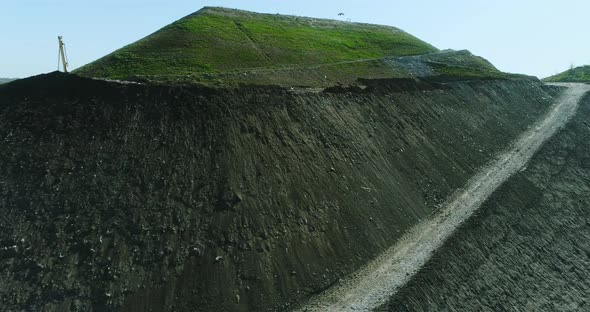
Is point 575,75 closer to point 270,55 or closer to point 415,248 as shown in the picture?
point 270,55

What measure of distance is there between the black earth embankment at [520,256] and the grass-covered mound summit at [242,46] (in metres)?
17.8

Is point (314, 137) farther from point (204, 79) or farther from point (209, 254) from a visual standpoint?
point (209, 254)

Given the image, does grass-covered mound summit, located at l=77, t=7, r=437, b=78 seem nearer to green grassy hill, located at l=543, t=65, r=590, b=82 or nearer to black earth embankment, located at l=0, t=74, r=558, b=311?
black earth embankment, located at l=0, t=74, r=558, b=311

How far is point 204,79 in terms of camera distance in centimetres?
2773

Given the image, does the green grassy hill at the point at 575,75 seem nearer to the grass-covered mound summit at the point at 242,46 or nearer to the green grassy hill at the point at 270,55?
the green grassy hill at the point at 270,55

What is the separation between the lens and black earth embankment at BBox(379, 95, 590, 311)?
20219mm

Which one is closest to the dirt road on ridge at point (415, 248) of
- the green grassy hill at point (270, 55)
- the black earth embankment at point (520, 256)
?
the black earth embankment at point (520, 256)

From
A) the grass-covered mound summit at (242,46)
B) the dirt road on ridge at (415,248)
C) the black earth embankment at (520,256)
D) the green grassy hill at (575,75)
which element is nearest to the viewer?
the dirt road on ridge at (415,248)

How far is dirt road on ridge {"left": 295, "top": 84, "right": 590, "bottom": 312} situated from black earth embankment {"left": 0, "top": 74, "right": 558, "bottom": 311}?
0.63 m

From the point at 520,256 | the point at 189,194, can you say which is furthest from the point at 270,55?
the point at 520,256

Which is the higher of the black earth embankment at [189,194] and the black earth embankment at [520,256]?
the black earth embankment at [189,194]

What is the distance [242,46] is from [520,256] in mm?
24943

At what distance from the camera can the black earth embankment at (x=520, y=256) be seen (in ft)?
66.3

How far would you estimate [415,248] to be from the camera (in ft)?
75.1
